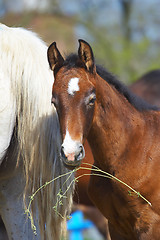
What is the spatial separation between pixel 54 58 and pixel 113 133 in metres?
0.58

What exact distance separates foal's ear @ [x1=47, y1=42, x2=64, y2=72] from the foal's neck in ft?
0.83

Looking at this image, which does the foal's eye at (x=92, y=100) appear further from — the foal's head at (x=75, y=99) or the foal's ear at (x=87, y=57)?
the foal's ear at (x=87, y=57)

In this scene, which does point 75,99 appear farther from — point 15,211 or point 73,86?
point 15,211

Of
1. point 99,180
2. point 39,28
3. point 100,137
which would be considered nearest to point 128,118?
point 100,137

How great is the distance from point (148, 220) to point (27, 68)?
1.20 meters

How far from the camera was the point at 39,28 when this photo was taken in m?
11.4

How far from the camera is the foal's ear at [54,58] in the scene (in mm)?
2545

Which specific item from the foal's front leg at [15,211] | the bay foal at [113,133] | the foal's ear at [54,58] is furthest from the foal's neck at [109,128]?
the foal's front leg at [15,211]

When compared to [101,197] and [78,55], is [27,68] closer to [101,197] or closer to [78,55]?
[78,55]

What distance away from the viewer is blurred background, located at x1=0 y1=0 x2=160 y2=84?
11508 mm

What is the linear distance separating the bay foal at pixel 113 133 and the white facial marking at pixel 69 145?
0.06 feet

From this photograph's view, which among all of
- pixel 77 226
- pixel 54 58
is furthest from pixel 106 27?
pixel 54 58

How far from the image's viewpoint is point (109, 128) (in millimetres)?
2586

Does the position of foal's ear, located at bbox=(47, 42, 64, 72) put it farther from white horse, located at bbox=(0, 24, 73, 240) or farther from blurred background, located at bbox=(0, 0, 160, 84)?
blurred background, located at bbox=(0, 0, 160, 84)
